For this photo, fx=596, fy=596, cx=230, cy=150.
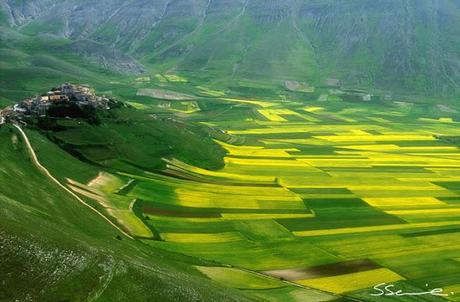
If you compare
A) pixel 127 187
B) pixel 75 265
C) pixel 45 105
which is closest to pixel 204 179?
pixel 127 187

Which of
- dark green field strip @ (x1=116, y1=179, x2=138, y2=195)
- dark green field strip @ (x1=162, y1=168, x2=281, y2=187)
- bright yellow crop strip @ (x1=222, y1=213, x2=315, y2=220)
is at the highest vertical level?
bright yellow crop strip @ (x1=222, y1=213, x2=315, y2=220)

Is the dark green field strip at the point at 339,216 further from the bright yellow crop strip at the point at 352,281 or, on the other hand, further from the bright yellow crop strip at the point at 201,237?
the bright yellow crop strip at the point at 352,281

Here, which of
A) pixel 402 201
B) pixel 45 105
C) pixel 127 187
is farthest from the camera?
pixel 45 105

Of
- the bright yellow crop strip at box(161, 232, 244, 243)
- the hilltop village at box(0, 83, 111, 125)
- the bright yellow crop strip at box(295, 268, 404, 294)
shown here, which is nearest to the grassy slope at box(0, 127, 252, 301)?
the bright yellow crop strip at box(161, 232, 244, 243)

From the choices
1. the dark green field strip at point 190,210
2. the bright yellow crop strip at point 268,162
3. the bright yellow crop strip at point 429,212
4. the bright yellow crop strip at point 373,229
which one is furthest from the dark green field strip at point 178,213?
the bright yellow crop strip at point 268,162

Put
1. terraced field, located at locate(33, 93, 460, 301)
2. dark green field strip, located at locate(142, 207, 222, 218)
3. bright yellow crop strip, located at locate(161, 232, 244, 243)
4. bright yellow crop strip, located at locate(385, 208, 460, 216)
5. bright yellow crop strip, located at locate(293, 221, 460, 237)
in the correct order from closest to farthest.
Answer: terraced field, located at locate(33, 93, 460, 301) < bright yellow crop strip, located at locate(161, 232, 244, 243) < bright yellow crop strip, located at locate(293, 221, 460, 237) < dark green field strip, located at locate(142, 207, 222, 218) < bright yellow crop strip, located at locate(385, 208, 460, 216)

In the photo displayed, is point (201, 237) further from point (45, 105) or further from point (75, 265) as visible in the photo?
point (45, 105)

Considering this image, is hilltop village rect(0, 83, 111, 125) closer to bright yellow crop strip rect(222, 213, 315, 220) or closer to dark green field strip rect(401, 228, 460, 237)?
bright yellow crop strip rect(222, 213, 315, 220)
